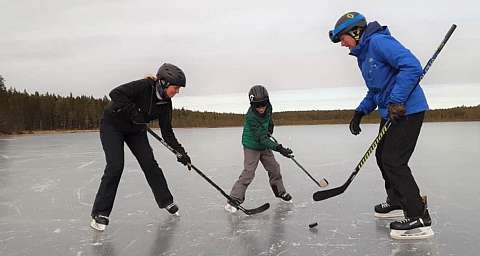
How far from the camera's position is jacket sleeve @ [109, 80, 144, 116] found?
300cm

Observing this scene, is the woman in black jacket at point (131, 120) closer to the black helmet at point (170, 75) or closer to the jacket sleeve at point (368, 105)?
the black helmet at point (170, 75)

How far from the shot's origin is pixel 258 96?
11.6 feet

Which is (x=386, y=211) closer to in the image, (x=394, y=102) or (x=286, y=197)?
(x=286, y=197)

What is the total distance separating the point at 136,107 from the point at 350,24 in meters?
1.56

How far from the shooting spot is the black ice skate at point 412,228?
2705 mm

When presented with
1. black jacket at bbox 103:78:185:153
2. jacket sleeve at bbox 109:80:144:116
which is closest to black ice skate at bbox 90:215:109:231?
black jacket at bbox 103:78:185:153

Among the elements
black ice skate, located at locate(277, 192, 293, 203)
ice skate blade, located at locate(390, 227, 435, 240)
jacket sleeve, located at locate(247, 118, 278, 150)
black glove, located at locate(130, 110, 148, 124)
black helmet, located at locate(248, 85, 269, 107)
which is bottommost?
black ice skate, located at locate(277, 192, 293, 203)

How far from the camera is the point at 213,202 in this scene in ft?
12.7

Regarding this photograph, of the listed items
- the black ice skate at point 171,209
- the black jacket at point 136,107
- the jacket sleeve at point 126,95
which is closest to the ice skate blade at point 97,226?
the black ice skate at point 171,209

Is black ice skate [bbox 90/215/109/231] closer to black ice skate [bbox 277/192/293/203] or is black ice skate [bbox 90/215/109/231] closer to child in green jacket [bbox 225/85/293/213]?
child in green jacket [bbox 225/85/293/213]

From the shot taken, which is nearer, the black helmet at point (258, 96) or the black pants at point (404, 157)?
the black pants at point (404, 157)

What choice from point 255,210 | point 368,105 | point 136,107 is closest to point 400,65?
point 368,105

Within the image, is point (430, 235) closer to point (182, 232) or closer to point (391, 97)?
point (391, 97)

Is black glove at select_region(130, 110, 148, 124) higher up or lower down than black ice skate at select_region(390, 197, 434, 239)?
higher up
